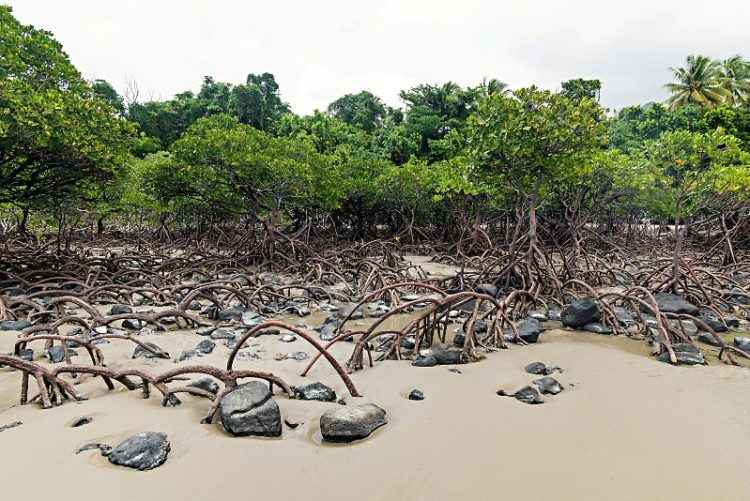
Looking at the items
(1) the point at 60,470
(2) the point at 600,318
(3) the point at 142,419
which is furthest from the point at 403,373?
(2) the point at 600,318

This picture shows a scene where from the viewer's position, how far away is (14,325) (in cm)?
530

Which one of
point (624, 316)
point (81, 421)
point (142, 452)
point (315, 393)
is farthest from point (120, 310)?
point (624, 316)

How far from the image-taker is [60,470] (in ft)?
7.64

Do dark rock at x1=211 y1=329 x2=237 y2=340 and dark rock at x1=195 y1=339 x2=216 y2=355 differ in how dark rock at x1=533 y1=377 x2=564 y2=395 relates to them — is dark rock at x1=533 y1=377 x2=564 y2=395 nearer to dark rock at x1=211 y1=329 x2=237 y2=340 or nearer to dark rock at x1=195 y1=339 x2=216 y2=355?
dark rock at x1=195 y1=339 x2=216 y2=355

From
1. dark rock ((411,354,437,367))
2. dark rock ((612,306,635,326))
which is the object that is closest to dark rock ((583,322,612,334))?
dark rock ((612,306,635,326))

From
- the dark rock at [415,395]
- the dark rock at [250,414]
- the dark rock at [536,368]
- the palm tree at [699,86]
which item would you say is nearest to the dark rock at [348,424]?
the dark rock at [250,414]

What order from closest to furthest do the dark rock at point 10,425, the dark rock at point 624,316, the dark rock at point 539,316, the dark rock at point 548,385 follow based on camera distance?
the dark rock at point 10,425 → the dark rock at point 548,385 → the dark rock at point 624,316 → the dark rock at point 539,316

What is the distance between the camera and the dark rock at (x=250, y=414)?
2807 millimetres

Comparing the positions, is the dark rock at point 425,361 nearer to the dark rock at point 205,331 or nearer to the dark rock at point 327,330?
the dark rock at point 327,330

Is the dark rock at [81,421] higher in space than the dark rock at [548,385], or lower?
higher

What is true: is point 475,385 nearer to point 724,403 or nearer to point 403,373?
point 403,373

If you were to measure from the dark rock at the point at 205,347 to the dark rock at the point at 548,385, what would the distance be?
380cm

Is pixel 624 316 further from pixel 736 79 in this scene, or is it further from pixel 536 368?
pixel 736 79

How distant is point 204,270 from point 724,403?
1028 cm
